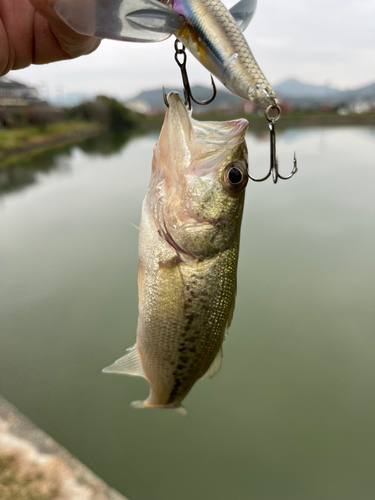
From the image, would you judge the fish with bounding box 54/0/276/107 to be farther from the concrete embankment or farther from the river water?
the river water

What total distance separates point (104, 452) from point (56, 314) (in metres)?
2.39

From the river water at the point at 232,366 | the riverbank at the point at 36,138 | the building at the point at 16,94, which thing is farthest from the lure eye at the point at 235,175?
the building at the point at 16,94

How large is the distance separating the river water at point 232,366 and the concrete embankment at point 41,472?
0.70 meters

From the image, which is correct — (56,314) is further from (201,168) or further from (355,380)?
(201,168)

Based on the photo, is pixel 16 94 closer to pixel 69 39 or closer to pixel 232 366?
pixel 232 366

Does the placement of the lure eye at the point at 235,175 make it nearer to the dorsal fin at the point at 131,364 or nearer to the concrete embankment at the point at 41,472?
the dorsal fin at the point at 131,364

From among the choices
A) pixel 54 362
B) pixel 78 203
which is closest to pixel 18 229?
pixel 78 203

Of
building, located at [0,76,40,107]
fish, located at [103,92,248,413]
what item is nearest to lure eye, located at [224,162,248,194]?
fish, located at [103,92,248,413]

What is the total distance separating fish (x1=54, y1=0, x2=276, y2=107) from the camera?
78 cm

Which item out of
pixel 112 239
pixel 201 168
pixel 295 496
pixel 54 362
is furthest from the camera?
pixel 112 239

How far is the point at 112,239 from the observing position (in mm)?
7820

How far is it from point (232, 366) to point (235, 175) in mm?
3828

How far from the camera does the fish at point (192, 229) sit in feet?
3.47

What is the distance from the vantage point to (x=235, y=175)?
1058mm
